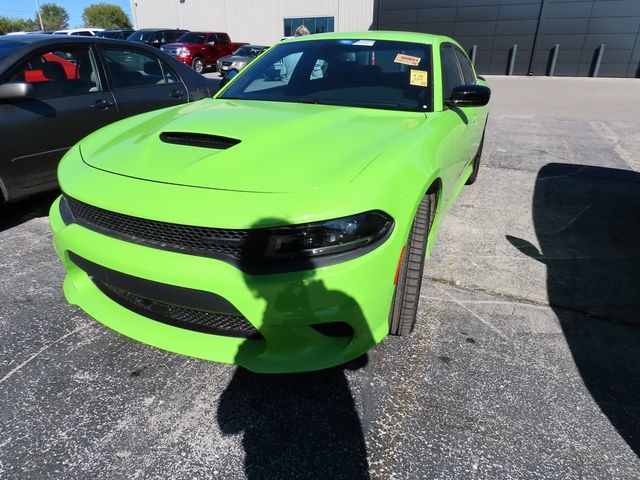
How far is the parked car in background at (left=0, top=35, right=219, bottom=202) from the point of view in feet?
11.3

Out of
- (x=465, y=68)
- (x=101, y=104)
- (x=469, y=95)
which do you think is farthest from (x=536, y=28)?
(x=101, y=104)

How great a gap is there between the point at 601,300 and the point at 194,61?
19.5 meters

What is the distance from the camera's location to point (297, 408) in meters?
1.98

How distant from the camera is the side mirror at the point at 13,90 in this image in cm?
324

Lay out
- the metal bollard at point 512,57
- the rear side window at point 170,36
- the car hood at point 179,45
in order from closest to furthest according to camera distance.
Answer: the car hood at point 179,45 < the rear side window at point 170,36 < the metal bollard at point 512,57

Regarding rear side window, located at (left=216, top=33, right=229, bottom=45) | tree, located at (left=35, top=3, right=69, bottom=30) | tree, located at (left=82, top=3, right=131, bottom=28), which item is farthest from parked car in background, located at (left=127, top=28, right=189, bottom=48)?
tree, located at (left=35, top=3, right=69, bottom=30)

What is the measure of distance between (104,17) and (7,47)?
83.0 metres

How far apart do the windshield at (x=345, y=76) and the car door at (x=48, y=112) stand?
1530 millimetres

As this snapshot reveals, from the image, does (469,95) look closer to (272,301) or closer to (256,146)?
(256,146)

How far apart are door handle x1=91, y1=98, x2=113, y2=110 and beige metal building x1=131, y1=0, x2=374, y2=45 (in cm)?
2314

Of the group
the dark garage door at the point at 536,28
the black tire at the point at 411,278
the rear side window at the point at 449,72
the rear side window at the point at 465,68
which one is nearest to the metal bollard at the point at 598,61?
the dark garage door at the point at 536,28

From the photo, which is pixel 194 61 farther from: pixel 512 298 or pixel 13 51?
pixel 512 298

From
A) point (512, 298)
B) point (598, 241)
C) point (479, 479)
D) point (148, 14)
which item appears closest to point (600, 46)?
point (598, 241)

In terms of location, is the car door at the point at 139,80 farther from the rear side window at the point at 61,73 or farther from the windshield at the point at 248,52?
the windshield at the point at 248,52
